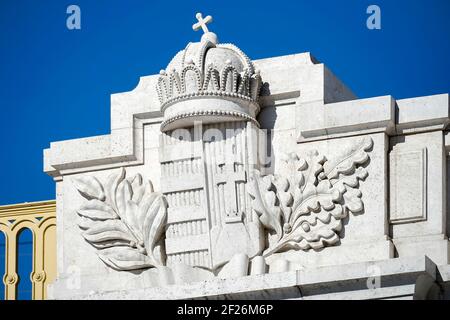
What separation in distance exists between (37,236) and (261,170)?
4.09 m

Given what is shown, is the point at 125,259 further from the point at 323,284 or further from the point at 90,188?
the point at 323,284

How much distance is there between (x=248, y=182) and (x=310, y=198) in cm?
80

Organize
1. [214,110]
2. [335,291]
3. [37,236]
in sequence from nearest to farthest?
1. [335,291]
2. [214,110]
3. [37,236]

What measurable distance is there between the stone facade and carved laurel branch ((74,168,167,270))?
0.06ft

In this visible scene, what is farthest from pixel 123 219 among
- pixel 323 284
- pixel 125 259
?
pixel 323 284

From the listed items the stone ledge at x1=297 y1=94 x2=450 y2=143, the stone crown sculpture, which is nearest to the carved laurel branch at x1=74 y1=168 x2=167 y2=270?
the stone crown sculpture

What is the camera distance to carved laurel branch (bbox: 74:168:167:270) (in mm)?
25484

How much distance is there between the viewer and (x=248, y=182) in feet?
82.3

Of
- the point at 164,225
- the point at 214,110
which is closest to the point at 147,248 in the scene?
the point at 164,225

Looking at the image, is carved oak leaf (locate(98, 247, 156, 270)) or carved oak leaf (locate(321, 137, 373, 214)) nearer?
carved oak leaf (locate(321, 137, 373, 214))

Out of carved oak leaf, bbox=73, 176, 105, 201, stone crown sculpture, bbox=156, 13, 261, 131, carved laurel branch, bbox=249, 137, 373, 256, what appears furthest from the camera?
carved oak leaf, bbox=73, 176, 105, 201

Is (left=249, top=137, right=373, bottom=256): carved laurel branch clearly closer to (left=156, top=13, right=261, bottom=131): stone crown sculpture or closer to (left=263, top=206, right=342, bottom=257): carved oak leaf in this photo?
(left=263, top=206, right=342, bottom=257): carved oak leaf

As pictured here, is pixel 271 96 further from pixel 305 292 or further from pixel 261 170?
pixel 305 292

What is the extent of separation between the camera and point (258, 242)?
81.6 ft
